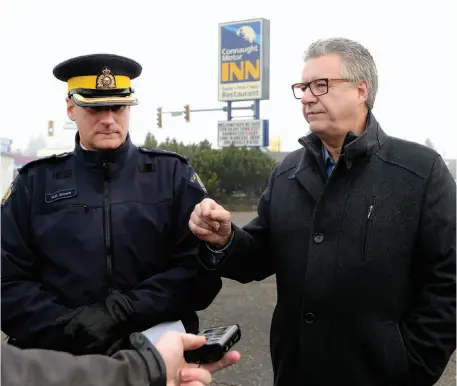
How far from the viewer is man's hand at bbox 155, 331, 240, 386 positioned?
140cm

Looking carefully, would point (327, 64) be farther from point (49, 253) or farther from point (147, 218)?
point (49, 253)

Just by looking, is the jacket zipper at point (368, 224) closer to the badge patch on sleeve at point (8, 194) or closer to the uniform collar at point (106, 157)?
the uniform collar at point (106, 157)

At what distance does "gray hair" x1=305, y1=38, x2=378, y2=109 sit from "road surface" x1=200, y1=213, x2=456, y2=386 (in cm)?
282

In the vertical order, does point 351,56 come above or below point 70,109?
above

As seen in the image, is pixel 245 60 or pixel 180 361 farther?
pixel 245 60

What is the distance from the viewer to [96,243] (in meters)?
2.11

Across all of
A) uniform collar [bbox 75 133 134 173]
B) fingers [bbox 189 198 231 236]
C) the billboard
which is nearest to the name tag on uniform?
uniform collar [bbox 75 133 134 173]

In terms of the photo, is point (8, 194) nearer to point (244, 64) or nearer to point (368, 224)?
point (368, 224)

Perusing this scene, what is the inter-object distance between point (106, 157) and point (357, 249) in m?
1.01

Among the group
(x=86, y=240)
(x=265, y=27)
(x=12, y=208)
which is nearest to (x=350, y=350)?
(x=86, y=240)

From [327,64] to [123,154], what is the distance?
2.82 ft

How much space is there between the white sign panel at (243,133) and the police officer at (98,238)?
33331 mm

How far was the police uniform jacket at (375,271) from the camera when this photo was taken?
1979 mm

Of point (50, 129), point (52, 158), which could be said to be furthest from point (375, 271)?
point (50, 129)
